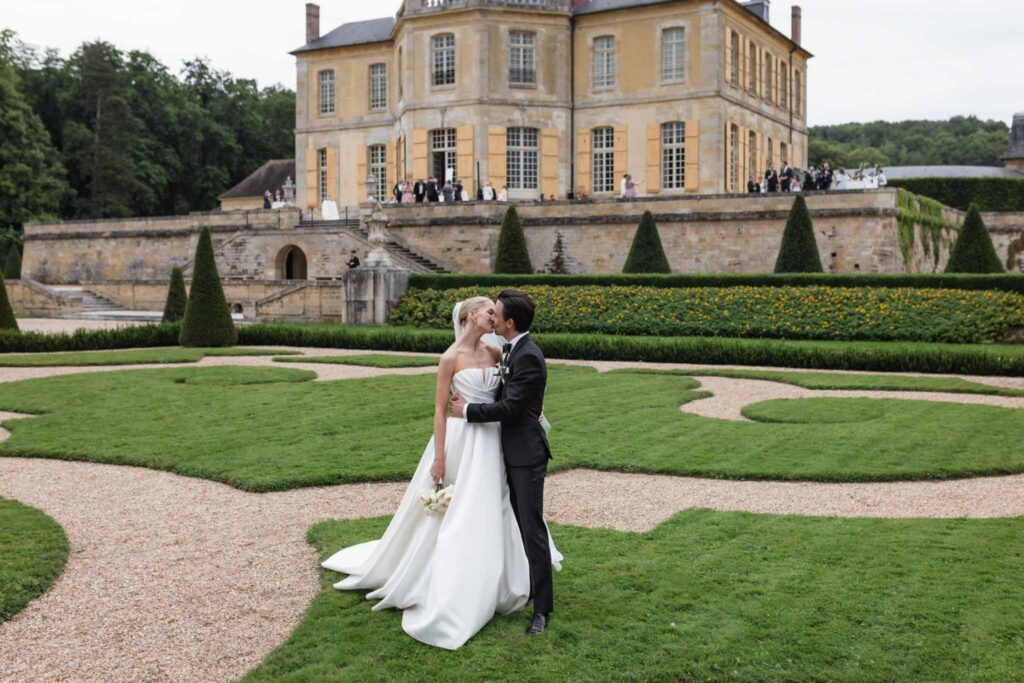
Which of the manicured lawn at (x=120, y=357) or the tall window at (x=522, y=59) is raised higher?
the tall window at (x=522, y=59)

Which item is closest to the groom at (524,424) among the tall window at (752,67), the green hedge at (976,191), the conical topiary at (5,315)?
the conical topiary at (5,315)

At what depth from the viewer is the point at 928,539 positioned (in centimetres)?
652

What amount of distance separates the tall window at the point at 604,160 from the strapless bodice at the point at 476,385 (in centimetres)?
2989

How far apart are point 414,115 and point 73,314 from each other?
12.2 meters

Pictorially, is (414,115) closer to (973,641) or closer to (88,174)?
(88,174)

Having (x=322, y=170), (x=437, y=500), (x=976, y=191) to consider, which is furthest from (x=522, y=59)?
(x=437, y=500)

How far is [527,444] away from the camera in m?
5.19

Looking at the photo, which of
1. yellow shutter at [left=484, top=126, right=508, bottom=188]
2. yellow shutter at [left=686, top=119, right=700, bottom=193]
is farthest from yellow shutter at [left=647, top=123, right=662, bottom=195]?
yellow shutter at [left=484, top=126, right=508, bottom=188]

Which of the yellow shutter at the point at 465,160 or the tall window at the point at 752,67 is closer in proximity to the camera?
the yellow shutter at the point at 465,160

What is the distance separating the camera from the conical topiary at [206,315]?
21016mm

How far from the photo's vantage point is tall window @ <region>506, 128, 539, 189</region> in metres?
34.3

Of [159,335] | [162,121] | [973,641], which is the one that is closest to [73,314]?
[159,335]

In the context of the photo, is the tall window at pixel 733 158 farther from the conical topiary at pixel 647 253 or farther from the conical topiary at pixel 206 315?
the conical topiary at pixel 206 315

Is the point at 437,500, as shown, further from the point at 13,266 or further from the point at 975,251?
the point at 13,266
